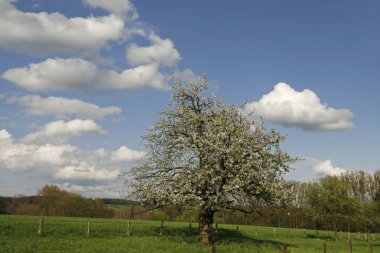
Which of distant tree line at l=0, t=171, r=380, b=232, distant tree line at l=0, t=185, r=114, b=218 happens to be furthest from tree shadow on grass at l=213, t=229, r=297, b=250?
distant tree line at l=0, t=185, r=114, b=218

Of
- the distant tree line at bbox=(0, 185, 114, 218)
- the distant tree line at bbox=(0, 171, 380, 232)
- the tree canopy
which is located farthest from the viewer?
the distant tree line at bbox=(0, 185, 114, 218)

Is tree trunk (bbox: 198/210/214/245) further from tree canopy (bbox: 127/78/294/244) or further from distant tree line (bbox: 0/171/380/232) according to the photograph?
distant tree line (bbox: 0/171/380/232)

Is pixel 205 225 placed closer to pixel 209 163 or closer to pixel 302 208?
pixel 209 163

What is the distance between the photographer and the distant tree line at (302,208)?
72.1 m

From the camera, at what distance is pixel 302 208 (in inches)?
4289

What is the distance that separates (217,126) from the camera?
35.7m

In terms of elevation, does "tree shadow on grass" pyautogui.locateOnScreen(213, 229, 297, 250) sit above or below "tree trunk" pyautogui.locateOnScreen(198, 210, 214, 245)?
below

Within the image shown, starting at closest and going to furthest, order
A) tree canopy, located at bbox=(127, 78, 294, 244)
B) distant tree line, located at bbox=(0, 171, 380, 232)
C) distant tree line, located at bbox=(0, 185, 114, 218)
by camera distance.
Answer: tree canopy, located at bbox=(127, 78, 294, 244) → distant tree line, located at bbox=(0, 171, 380, 232) → distant tree line, located at bbox=(0, 185, 114, 218)

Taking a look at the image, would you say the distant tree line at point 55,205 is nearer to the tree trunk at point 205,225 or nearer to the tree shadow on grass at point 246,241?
the tree shadow on grass at point 246,241

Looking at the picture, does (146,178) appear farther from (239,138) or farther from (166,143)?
(239,138)

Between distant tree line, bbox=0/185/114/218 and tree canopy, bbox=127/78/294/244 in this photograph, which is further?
distant tree line, bbox=0/185/114/218

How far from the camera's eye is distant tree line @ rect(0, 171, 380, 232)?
72.1 meters

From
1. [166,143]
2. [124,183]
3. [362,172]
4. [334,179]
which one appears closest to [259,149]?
[166,143]

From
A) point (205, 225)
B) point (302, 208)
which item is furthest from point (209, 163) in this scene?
point (302, 208)
